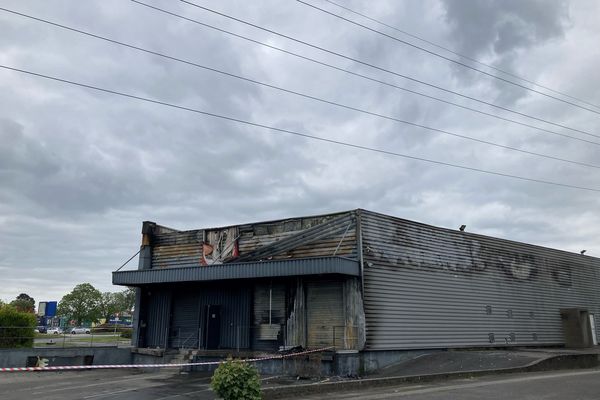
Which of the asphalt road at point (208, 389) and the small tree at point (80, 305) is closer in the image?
the asphalt road at point (208, 389)

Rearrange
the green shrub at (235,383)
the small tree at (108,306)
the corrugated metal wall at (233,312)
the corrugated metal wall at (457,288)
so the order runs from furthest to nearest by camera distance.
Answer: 1. the small tree at (108,306)
2. the corrugated metal wall at (233,312)
3. the corrugated metal wall at (457,288)
4. the green shrub at (235,383)

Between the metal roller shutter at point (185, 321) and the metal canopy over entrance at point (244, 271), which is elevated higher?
Answer: the metal canopy over entrance at point (244, 271)

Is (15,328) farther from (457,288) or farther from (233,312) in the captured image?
(457,288)

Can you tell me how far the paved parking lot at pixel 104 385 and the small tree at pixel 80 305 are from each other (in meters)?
69.0

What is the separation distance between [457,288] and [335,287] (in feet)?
25.0

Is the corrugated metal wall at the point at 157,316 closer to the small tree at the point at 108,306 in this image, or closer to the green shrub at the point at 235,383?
the green shrub at the point at 235,383

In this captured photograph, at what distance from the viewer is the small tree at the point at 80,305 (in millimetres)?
85125

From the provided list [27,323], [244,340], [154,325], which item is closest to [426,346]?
[244,340]

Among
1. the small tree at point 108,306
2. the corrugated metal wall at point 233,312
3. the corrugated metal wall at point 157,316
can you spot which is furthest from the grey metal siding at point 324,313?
the small tree at point 108,306

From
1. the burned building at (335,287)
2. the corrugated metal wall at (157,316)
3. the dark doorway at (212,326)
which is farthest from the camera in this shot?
the corrugated metal wall at (157,316)

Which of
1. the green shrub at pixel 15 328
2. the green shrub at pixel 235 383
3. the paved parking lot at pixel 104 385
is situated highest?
the green shrub at pixel 15 328

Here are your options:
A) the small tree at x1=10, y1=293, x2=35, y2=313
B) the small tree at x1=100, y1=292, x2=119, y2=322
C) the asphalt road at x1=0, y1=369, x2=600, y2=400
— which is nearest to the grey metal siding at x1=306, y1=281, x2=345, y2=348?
the asphalt road at x1=0, y1=369, x2=600, y2=400

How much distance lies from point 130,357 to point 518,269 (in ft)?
71.0

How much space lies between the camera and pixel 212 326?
944 inches
